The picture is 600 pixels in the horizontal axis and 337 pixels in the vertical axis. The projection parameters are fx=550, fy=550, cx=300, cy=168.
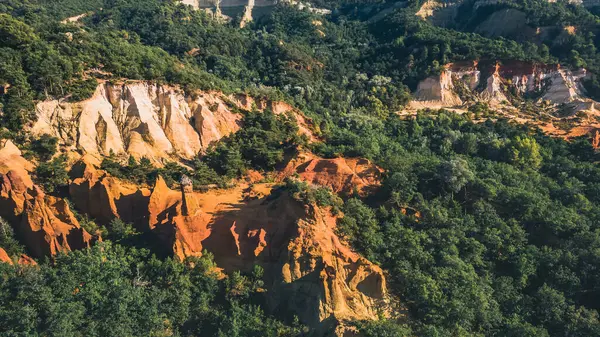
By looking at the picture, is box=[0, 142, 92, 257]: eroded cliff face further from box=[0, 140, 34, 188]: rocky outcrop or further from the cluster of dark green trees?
the cluster of dark green trees

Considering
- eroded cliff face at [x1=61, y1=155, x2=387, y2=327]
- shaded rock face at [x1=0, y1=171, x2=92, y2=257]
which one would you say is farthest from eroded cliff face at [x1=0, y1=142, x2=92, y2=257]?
eroded cliff face at [x1=61, y1=155, x2=387, y2=327]

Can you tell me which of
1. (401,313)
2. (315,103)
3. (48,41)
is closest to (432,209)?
(401,313)

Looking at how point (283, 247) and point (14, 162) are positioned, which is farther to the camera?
point (14, 162)

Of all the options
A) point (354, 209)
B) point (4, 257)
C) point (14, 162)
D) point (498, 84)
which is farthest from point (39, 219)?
point (498, 84)

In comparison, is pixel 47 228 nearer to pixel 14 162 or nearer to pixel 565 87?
pixel 14 162

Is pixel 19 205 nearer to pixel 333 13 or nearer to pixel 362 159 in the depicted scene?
pixel 362 159

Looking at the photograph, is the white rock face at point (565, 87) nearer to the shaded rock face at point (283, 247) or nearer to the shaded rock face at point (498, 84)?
the shaded rock face at point (498, 84)

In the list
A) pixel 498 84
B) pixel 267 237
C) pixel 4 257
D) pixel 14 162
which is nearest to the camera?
pixel 4 257
